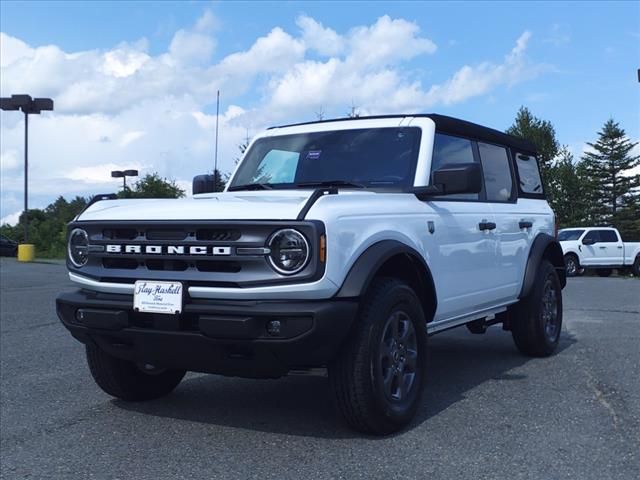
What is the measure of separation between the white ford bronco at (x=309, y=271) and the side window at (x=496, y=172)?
466 mm

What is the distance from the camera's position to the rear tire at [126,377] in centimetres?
458

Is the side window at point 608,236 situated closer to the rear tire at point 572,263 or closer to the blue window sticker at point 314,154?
the rear tire at point 572,263

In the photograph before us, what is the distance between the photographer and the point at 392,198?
4371mm

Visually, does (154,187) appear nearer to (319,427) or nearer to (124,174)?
(124,174)

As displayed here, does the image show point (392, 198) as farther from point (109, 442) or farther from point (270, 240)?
point (109, 442)

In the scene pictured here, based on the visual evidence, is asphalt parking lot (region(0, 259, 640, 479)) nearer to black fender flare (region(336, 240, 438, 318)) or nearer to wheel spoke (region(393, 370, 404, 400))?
wheel spoke (region(393, 370, 404, 400))

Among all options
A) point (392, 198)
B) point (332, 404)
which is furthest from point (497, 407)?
point (392, 198)

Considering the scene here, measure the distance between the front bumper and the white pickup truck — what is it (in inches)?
822

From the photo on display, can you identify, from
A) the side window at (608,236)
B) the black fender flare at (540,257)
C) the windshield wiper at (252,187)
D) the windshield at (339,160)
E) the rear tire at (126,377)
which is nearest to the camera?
the rear tire at (126,377)

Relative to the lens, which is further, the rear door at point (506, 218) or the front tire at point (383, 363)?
the rear door at point (506, 218)

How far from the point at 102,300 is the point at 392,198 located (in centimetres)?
176

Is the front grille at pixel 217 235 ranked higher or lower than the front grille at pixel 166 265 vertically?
higher

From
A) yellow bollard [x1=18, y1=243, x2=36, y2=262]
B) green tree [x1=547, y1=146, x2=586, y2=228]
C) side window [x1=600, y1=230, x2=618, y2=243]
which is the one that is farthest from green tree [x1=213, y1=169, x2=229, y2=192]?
green tree [x1=547, y1=146, x2=586, y2=228]

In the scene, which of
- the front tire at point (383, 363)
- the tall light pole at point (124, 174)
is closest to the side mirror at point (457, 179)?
the front tire at point (383, 363)
